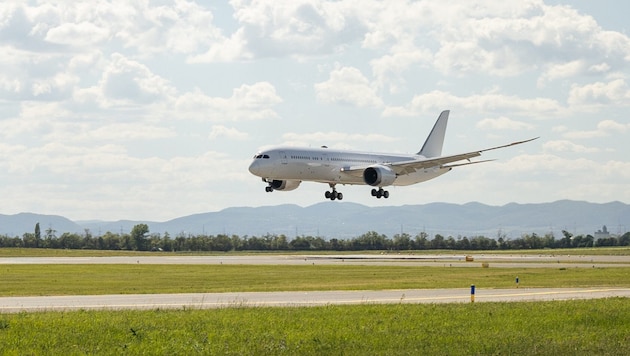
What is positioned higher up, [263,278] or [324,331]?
[263,278]

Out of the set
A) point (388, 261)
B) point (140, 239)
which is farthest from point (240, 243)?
point (388, 261)

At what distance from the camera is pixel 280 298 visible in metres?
43.3

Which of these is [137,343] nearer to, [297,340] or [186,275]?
[297,340]

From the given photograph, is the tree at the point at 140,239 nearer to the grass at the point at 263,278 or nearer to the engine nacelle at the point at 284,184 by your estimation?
the engine nacelle at the point at 284,184

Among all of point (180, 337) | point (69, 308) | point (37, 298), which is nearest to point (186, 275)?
point (37, 298)

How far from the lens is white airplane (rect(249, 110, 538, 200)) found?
9806cm

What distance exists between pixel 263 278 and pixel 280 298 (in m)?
21.0

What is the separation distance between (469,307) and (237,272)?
36521mm

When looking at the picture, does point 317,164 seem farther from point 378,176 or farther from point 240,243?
point 240,243

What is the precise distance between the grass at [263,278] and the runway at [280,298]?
415cm

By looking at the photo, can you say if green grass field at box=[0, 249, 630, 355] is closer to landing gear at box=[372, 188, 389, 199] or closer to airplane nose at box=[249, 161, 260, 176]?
airplane nose at box=[249, 161, 260, 176]

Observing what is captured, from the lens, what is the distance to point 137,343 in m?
27.1

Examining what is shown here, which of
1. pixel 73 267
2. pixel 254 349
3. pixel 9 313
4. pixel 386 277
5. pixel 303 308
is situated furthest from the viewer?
pixel 73 267

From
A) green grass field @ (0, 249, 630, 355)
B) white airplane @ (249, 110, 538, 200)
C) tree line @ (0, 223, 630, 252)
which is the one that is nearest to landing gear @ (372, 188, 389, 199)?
white airplane @ (249, 110, 538, 200)
